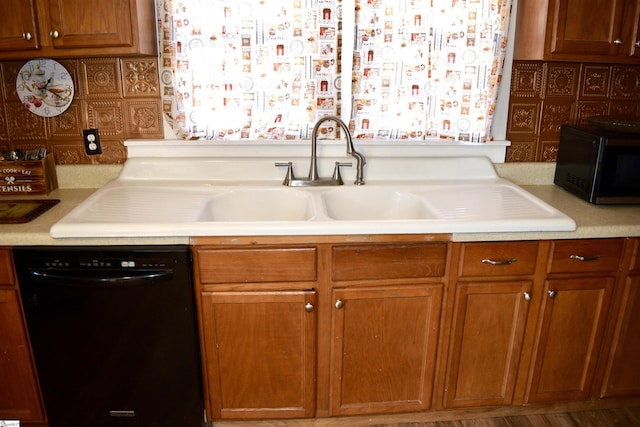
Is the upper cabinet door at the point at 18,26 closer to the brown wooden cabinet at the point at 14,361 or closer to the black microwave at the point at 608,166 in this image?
the brown wooden cabinet at the point at 14,361

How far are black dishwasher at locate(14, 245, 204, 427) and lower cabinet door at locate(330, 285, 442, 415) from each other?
53cm

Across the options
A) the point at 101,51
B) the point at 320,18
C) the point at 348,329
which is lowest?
the point at 348,329

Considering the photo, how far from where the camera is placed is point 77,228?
1.66 m

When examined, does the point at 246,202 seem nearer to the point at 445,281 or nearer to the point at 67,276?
the point at 67,276

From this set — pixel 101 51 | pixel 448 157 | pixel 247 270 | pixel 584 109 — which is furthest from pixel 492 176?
pixel 101 51

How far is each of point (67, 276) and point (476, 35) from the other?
1830 millimetres

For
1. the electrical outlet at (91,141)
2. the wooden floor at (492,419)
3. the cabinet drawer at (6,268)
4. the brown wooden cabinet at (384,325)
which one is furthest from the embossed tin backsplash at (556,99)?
the cabinet drawer at (6,268)

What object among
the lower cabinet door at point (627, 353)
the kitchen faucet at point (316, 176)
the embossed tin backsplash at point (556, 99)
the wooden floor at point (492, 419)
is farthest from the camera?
the embossed tin backsplash at point (556, 99)

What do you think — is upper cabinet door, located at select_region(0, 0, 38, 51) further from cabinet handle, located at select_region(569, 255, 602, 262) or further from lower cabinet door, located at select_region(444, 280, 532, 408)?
cabinet handle, located at select_region(569, 255, 602, 262)

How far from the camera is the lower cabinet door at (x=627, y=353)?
191 centimetres

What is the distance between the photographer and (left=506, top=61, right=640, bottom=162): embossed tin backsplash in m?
2.28

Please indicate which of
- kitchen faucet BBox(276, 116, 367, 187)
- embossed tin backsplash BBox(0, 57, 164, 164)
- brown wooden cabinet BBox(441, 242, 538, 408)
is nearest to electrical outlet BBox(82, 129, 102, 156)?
embossed tin backsplash BBox(0, 57, 164, 164)

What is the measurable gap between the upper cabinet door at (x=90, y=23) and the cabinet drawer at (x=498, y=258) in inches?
57.8

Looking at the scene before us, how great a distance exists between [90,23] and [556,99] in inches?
78.1
